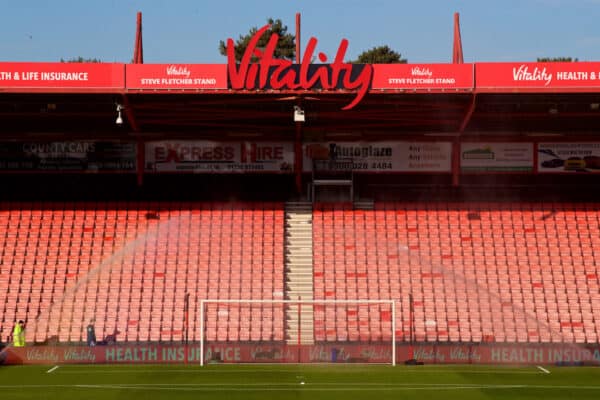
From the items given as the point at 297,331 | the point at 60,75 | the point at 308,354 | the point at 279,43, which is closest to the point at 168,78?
the point at 60,75

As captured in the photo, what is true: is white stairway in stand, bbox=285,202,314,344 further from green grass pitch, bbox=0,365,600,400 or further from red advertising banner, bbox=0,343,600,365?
green grass pitch, bbox=0,365,600,400

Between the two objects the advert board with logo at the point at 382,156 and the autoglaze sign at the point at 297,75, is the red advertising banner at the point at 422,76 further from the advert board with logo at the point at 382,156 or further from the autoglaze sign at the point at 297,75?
the advert board with logo at the point at 382,156

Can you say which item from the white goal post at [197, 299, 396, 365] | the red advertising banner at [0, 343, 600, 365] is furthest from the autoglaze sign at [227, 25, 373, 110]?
the red advertising banner at [0, 343, 600, 365]

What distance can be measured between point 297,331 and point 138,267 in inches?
278

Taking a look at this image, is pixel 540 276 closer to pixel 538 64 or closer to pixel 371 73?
pixel 538 64

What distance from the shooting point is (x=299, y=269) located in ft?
114

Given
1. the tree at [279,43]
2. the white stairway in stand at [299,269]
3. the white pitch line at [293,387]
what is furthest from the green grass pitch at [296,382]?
the tree at [279,43]

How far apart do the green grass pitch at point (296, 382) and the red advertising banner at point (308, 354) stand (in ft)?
1.93

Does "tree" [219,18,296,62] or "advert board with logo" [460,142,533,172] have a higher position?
"tree" [219,18,296,62]

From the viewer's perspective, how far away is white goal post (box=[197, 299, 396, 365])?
30.6 meters

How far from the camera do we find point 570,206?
37.3m

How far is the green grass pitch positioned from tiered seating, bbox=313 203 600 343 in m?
2.65

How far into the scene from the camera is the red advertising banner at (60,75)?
3212 centimetres

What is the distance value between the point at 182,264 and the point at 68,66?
866 cm
